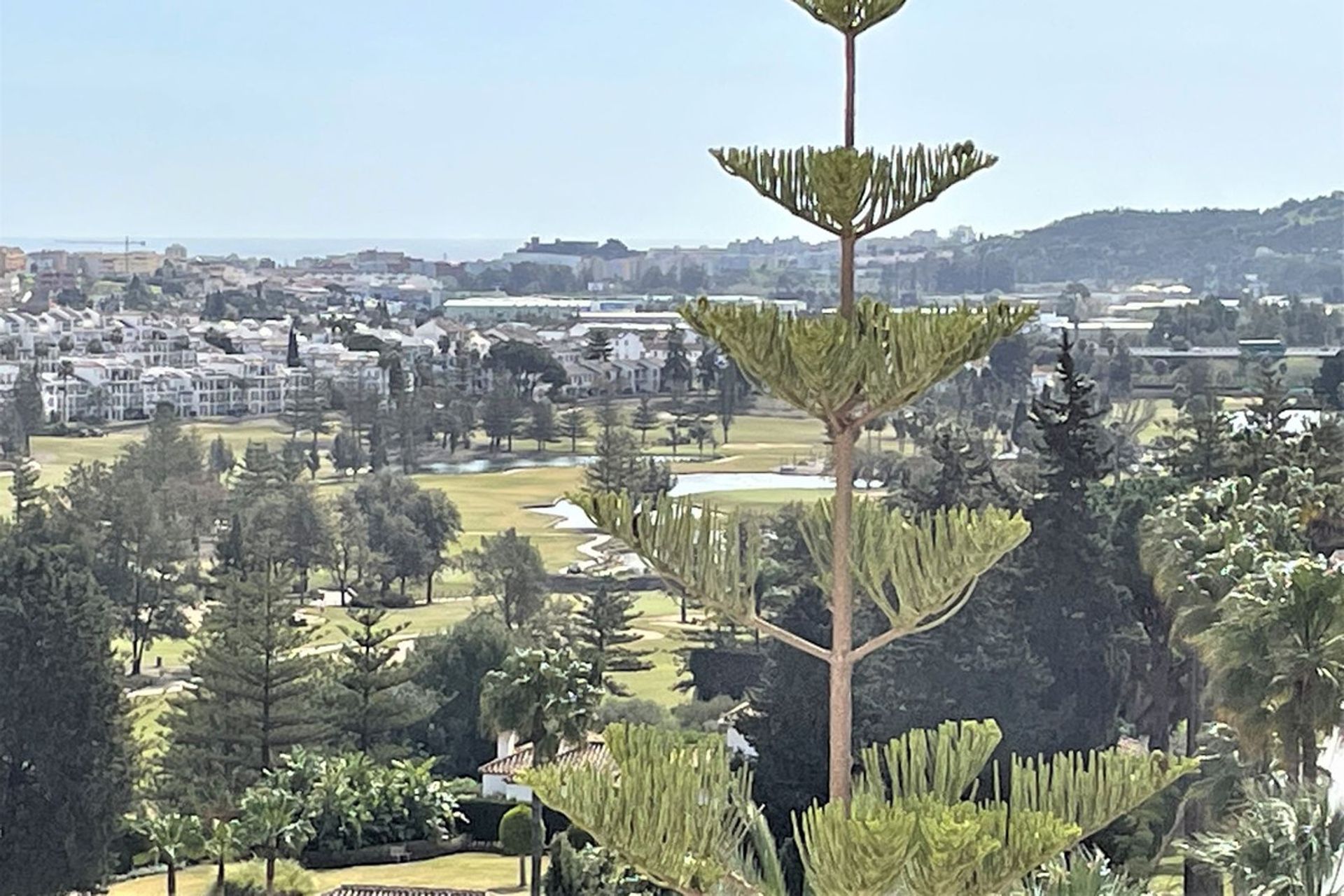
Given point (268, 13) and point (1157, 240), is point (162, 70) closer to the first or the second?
point (268, 13)

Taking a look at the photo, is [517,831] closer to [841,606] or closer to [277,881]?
[277,881]

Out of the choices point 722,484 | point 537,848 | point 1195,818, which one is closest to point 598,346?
point 722,484

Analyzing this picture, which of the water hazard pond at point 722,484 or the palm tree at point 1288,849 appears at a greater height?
the palm tree at point 1288,849

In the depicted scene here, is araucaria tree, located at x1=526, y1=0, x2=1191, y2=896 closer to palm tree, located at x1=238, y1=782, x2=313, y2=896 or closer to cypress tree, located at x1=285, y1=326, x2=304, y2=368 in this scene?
palm tree, located at x1=238, y1=782, x2=313, y2=896

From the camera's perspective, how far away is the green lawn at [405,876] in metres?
16.6

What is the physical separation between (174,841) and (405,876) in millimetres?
1944

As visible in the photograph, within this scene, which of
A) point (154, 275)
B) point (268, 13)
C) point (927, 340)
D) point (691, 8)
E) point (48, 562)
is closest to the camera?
point (927, 340)

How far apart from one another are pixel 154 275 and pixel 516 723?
93.0 ft

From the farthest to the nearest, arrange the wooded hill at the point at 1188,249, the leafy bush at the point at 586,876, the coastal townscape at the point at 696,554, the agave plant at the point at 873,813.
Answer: the wooded hill at the point at 1188,249 < the leafy bush at the point at 586,876 < the coastal townscape at the point at 696,554 < the agave plant at the point at 873,813

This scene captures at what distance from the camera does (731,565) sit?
13.2 feet

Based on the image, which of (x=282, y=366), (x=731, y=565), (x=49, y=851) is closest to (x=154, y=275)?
(x=282, y=366)

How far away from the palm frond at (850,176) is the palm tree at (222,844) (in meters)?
13.1

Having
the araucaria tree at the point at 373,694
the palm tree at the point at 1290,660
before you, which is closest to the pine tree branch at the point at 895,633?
the palm tree at the point at 1290,660

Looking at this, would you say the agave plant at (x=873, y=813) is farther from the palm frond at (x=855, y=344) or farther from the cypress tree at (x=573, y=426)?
the cypress tree at (x=573, y=426)
